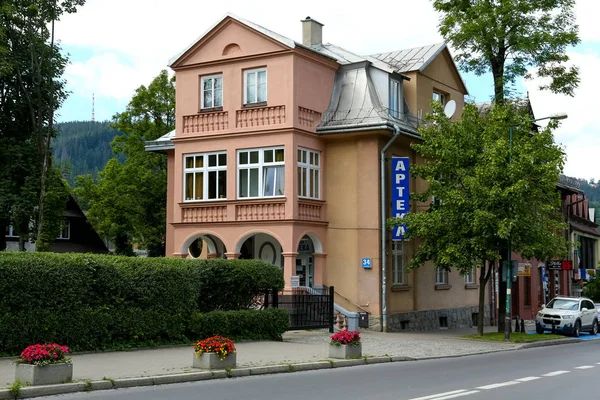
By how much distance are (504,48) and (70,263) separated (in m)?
22.3

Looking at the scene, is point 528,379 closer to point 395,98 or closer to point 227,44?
point 395,98

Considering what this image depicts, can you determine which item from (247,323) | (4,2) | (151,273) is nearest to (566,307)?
(247,323)

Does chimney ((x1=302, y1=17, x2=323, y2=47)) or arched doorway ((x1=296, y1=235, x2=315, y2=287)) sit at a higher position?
chimney ((x1=302, y1=17, x2=323, y2=47))

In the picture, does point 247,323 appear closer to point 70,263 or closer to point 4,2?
point 70,263

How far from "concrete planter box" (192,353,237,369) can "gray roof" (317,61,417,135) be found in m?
16.5

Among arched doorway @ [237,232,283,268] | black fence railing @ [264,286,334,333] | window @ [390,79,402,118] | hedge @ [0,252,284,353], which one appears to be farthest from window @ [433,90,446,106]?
hedge @ [0,252,284,353]

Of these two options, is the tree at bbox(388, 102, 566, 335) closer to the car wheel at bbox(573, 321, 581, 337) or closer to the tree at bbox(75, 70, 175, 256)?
the car wheel at bbox(573, 321, 581, 337)

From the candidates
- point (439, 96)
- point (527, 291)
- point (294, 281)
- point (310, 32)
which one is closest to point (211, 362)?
point (294, 281)

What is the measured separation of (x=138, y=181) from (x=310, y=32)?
18.0 m

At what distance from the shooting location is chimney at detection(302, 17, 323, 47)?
123ft

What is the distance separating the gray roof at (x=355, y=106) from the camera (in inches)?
1268

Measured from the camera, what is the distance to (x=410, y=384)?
15172 mm

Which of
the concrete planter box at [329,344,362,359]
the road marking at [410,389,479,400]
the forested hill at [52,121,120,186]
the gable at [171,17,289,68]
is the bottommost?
the road marking at [410,389,479,400]

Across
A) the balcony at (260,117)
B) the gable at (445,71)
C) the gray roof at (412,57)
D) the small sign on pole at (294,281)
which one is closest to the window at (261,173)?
the balcony at (260,117)
